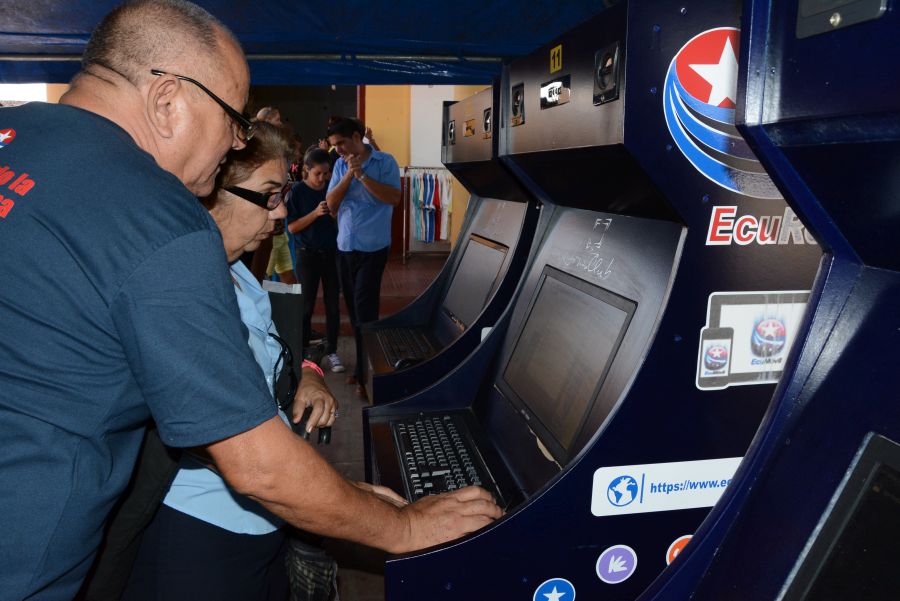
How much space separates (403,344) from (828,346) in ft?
6.80

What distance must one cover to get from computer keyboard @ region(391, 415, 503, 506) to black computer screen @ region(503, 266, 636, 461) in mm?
165

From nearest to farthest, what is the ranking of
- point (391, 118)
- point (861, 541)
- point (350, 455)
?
point (861, 541) → point (350, 455) → point (391, 118)

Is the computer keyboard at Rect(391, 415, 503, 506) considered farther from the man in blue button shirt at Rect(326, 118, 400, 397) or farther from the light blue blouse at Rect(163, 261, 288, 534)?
the man in blue button shirt at Rect(326, 118, 400, 397)

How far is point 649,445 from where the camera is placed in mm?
1251

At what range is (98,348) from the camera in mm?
876

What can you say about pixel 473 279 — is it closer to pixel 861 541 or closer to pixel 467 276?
pixel 467 276

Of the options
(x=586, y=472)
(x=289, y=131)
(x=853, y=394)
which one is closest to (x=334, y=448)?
(x=289, y=131)

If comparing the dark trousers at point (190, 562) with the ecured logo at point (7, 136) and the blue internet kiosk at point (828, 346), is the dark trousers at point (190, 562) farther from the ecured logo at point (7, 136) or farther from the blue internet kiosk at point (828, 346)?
the blue internet kiosk at point (828, 346)

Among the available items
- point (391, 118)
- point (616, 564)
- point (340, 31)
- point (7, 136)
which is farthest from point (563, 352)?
point (391, 118)

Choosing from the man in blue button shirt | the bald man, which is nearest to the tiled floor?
the man in blue button shirt

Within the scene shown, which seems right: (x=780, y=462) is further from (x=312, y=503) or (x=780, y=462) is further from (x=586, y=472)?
(x=312, y=503)

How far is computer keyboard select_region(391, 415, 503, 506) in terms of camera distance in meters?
1.48

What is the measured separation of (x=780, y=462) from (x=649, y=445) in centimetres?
49

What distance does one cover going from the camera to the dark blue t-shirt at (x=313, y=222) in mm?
4676
